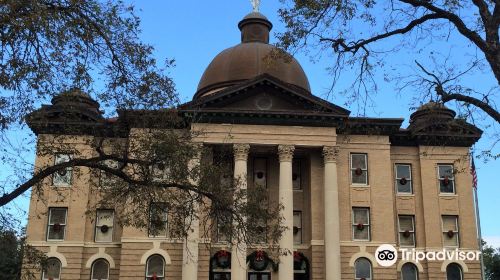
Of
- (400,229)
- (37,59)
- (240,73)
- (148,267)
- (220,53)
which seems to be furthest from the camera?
(220,53)

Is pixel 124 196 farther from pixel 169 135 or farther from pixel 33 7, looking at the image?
pixel 33 7

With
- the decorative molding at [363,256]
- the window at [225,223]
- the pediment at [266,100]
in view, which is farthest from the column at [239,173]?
the window at [225,223]

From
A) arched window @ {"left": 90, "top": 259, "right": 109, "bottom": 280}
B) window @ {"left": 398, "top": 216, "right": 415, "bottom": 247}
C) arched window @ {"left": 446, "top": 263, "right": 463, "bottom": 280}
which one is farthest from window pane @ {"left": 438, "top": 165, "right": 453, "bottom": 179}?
arched window @ {"left": 90, "top": 259, "right": 109, "bottom": 280}

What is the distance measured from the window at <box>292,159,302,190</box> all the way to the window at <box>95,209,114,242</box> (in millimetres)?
10903

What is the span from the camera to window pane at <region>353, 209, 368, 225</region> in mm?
36688

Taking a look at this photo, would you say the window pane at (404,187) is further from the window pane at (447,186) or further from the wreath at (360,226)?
the wreath at (360,226)

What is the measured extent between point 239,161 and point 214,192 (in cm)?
1776

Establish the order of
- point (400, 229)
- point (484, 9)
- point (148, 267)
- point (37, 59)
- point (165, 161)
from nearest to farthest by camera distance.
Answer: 1. point (484, 9)
2. point (37, 59)
3. point (165, 161)
4. point (148, 267)
5. point (400, 229)

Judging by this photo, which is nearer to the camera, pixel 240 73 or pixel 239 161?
pixel 239 161

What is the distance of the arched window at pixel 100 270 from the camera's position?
35750mm

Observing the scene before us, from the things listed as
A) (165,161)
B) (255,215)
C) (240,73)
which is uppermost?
(240,73)

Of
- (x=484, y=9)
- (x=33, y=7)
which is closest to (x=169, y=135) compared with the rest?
(x=33, y=7)

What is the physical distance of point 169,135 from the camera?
16.9 metres

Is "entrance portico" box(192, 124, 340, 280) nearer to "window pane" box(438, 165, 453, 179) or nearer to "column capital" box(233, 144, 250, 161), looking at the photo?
"column capital" box(233, 144, 250, 161)
